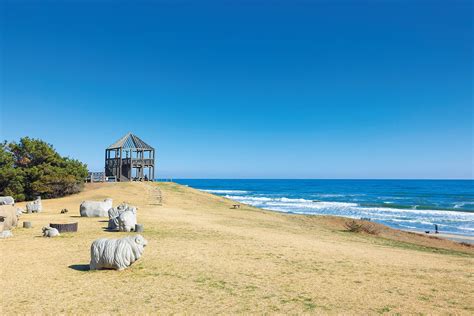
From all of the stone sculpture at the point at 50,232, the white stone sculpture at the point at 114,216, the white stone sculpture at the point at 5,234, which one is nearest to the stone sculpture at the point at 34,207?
the white stone sculpture at the point at 114,216

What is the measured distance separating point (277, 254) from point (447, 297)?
638 cm

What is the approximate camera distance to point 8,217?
60.0 ft

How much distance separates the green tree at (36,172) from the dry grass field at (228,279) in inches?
826

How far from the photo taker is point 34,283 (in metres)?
9.56

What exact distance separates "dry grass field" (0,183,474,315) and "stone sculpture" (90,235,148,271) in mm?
412

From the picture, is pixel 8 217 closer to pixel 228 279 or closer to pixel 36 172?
pixel 228 279

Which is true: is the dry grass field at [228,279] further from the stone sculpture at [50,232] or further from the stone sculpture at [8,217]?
the stone sculpture at [8,217]

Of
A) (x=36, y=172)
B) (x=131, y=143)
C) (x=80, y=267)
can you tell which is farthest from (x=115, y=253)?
(x=131, y=143)

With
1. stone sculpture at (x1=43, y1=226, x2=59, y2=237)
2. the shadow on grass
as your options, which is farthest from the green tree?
the shadow on grass

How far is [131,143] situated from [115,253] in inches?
1618

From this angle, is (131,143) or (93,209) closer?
(93,209)

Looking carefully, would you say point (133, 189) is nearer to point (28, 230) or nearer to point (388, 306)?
point (28, 230)

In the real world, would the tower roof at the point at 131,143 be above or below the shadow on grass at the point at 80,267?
above

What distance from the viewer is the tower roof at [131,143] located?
49.0 metres
